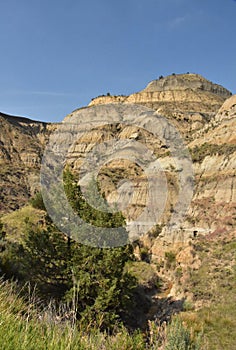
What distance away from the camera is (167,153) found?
172 feet

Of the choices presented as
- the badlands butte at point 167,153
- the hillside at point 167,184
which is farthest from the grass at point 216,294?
the badlands butte at point 167,153

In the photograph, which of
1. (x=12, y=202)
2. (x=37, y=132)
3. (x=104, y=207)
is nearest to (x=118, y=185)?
(x=12, y=202)

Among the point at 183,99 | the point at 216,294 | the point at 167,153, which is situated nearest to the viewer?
the point at 216,294

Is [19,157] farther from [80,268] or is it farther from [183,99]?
[80,268]

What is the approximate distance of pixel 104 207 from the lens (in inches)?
529

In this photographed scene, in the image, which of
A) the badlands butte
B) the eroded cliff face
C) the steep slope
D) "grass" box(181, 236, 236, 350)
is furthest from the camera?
the steep slope

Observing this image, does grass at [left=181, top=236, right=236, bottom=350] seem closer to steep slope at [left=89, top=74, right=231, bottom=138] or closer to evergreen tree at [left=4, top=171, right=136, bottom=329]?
evergreen tree at [left=4, top=171, right=136, bottom=329]

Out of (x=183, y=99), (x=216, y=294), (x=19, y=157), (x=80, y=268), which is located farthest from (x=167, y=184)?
(x=183, y=99)

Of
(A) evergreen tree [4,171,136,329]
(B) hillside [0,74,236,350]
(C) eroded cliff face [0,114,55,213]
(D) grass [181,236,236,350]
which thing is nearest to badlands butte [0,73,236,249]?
(C) eroded cliff face [0,114,55,213]

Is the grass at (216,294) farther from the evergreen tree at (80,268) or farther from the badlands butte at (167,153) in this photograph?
the badlands butte at (167,153)

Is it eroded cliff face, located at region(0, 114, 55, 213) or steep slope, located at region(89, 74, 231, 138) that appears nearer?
eroded cliff face, located at region(0, 114, 55, 213)

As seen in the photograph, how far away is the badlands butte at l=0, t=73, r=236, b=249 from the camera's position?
3003 centimetres

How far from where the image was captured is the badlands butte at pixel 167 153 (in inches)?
1182

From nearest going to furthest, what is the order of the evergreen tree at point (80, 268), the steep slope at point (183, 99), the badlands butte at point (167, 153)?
the evergreen tree at point (80, 268), the badlands butte at point (167, 153), the steep slope at point (183, 99)
